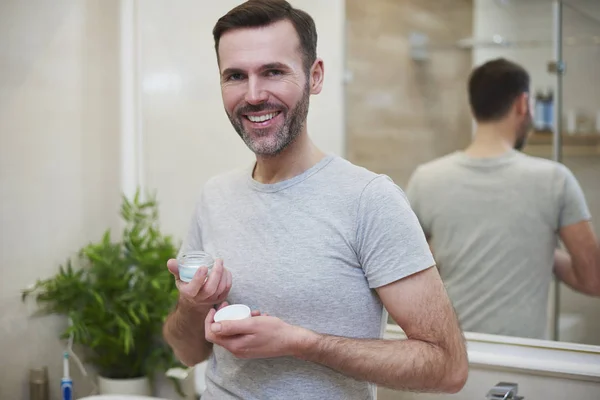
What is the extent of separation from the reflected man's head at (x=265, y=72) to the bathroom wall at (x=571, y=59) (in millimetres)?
863

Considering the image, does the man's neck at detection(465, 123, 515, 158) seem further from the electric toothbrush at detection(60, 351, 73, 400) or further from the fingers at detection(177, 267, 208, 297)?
the electric toothbrush at detection(60, 351, 73, 400)

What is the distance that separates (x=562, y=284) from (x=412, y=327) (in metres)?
0.84

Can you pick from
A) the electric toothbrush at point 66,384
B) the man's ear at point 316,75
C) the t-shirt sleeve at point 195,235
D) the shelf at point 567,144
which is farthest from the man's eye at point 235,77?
the electric toothbrush at point 66,384

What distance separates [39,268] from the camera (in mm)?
2178

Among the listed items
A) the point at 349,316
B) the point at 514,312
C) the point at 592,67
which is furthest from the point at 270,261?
the point at 592,67

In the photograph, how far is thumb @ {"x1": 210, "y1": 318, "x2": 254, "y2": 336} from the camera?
1.14 metres

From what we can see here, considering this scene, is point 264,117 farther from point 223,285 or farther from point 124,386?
point 124,386

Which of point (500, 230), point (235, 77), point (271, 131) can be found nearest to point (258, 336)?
point (271, 131)

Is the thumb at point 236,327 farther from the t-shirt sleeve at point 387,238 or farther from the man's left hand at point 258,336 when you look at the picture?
the t-shirt sleeve at point 387,238

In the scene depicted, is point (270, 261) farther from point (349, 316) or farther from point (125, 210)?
point (125, 210)

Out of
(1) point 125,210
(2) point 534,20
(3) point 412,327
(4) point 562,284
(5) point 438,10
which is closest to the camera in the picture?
(3) point 412,327

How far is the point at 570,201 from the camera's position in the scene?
183cm

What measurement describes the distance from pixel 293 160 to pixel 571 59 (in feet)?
3.14

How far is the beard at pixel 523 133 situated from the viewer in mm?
1923
